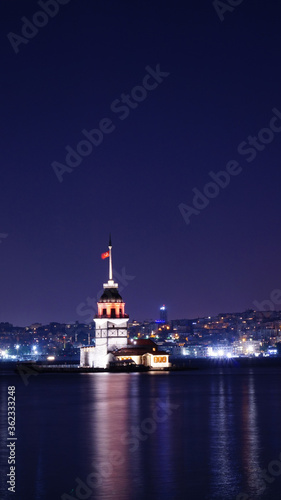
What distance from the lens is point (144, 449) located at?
130 ft

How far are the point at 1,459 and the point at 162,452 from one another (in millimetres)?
7522

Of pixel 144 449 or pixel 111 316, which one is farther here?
pixel 111 316

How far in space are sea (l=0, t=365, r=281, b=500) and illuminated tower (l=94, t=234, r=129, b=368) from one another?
48881 millimetres

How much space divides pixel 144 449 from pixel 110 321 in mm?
78787

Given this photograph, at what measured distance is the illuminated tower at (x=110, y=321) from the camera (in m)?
119

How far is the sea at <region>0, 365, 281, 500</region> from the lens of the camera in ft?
100

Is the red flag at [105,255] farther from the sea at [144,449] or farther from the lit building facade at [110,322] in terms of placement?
the sea at [144,449]

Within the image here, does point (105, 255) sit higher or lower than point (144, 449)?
higher

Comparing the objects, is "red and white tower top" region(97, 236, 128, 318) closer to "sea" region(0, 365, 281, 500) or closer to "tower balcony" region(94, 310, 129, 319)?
"tower balcony" region(94, 310, 129, 319)

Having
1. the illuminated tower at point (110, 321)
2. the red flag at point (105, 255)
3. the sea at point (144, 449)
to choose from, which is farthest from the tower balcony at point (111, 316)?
the sea at point (144, 449)

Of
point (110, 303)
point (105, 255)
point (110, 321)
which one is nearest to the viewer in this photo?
point (110, 321)

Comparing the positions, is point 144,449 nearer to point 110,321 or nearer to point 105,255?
point 110,321

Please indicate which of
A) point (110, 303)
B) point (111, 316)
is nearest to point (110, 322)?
point (111, 316)

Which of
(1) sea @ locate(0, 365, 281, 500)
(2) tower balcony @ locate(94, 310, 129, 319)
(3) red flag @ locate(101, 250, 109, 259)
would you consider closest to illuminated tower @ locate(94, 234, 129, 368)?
(2) tower balcony @ locate(94, 310, 129, 319)
